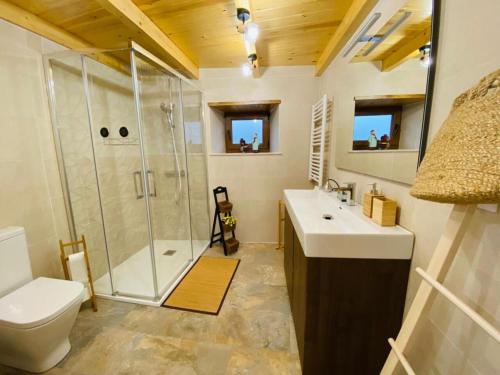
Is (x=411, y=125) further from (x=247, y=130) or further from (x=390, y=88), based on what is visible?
(x=247, y=130)

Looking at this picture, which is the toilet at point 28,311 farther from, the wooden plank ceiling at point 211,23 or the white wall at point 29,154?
the wooden plank ceiling at point 211,23

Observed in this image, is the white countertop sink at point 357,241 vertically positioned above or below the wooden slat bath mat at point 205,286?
above

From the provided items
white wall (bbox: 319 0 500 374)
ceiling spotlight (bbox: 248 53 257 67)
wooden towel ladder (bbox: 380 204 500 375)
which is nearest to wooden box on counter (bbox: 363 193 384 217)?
white wall (bbox: 319 0 500 374)

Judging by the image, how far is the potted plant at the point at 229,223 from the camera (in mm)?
2725

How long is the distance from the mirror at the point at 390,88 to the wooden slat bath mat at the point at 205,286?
5.43 ft

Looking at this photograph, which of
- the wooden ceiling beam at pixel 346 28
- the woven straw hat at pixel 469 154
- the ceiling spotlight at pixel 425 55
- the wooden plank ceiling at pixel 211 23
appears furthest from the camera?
the wooden plank ceiling at pixel 211 23

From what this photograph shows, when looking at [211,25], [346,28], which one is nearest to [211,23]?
[211,25]

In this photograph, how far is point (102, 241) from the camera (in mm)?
2143

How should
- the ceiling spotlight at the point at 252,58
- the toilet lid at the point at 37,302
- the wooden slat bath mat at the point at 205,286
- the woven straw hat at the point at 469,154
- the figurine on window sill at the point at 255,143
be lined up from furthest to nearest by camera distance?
1. the figurine on window sill at the point at 255,143
2. the ceiling spotlight at the point at 252,58
3. the wooden slat bath mat at the point at 205,286
4. the toilet lid at the point at 37,302
5. the woven straw hat at the point at 469,154

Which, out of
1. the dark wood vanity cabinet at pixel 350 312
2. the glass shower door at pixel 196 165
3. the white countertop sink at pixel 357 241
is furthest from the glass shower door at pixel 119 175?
the white countertop sink at pixel 357 241

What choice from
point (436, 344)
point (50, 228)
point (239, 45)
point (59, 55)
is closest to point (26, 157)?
point (50, 228)

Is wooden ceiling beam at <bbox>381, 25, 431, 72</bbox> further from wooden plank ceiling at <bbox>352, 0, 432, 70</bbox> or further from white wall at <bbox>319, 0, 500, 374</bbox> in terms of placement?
white wall at <bbox>319, 0, 500, 374</bbox>

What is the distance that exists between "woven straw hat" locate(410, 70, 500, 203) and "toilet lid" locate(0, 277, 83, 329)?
1942 millimetres

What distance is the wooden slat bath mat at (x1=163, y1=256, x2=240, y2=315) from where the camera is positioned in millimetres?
1836
